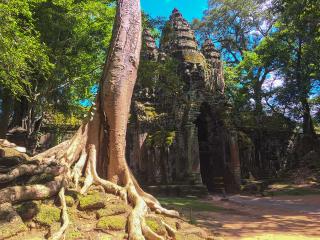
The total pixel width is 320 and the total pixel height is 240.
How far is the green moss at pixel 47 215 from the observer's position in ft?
18.1

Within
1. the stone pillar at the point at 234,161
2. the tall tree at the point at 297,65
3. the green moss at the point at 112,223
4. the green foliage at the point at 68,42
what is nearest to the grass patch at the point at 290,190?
the stone pillar at the point at 234,161

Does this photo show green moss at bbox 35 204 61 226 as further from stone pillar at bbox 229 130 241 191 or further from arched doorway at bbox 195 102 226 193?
arched doorway at bbox 195 102 226 193

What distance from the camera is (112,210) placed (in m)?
6.09

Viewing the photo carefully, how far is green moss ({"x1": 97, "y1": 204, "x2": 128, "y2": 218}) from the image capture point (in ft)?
19.6

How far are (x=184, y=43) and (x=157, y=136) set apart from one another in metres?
4.96

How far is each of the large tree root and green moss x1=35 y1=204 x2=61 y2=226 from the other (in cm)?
11

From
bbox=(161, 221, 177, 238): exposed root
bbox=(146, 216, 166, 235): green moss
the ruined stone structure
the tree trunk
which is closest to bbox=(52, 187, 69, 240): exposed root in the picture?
bbox=(146, 216, 166, 235): green moss

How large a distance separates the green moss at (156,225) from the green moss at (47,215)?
54.0 inches

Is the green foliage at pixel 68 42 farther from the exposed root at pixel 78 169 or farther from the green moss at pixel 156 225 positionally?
the green moss at pixel 156 225

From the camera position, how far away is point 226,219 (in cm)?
927

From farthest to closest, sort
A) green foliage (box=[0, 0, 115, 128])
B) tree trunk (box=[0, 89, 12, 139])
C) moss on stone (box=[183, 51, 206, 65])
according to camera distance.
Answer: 1. moss on stone (box=[183, 51, 206, 65])
2. tree trunk (box=[0, 89, 12, 139])
3. green foliage (box=[0, 0, 115, 128])

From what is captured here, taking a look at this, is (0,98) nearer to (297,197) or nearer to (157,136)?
(157,136)

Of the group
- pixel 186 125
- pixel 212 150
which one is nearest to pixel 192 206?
pixel 186 125

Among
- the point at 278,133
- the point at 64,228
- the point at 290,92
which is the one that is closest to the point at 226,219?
the point at 64,228
